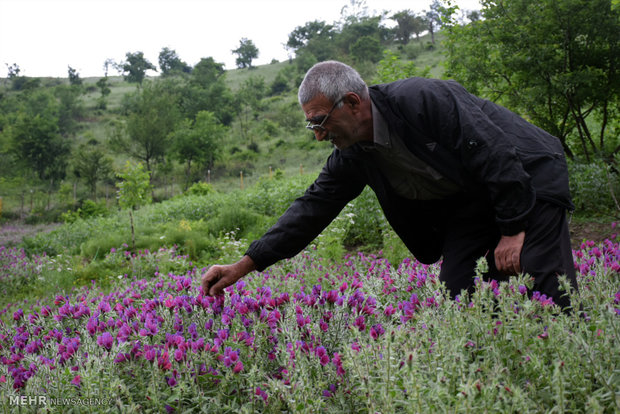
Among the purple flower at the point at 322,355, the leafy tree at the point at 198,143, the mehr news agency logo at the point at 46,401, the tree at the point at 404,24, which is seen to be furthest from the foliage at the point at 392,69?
the tree at the point at 404,24

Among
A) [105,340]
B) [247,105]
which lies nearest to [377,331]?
[105,340]

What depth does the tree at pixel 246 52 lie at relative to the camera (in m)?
92.1

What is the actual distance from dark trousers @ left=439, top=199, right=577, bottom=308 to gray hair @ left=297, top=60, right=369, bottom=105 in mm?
987

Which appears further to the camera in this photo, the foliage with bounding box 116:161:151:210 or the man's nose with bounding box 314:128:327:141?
the foliage with bounding box 116:161:151:210

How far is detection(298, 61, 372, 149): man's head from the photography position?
2430 mm

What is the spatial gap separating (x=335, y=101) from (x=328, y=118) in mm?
96

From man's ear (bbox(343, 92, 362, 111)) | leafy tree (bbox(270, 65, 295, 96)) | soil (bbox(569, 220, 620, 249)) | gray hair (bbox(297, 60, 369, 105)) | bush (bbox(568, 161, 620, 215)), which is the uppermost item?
leafy tree (bbox(270, 65, 295, 96))

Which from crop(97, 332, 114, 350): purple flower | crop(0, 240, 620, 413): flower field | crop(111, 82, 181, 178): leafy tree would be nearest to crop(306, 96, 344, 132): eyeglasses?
crop(0, 240, 620, 413): flower field

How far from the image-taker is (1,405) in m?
1.97

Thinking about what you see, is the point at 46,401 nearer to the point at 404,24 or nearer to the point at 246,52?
the point at 404,24

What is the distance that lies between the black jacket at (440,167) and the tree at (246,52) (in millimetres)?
94972

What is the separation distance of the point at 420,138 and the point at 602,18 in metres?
6.97

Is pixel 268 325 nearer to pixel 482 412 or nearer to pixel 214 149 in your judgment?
pixel 482 412

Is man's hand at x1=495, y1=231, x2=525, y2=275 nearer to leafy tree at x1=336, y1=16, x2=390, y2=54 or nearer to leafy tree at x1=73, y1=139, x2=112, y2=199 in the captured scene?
leafy tree at x1=73, y1=139, x2=112, y2=199
